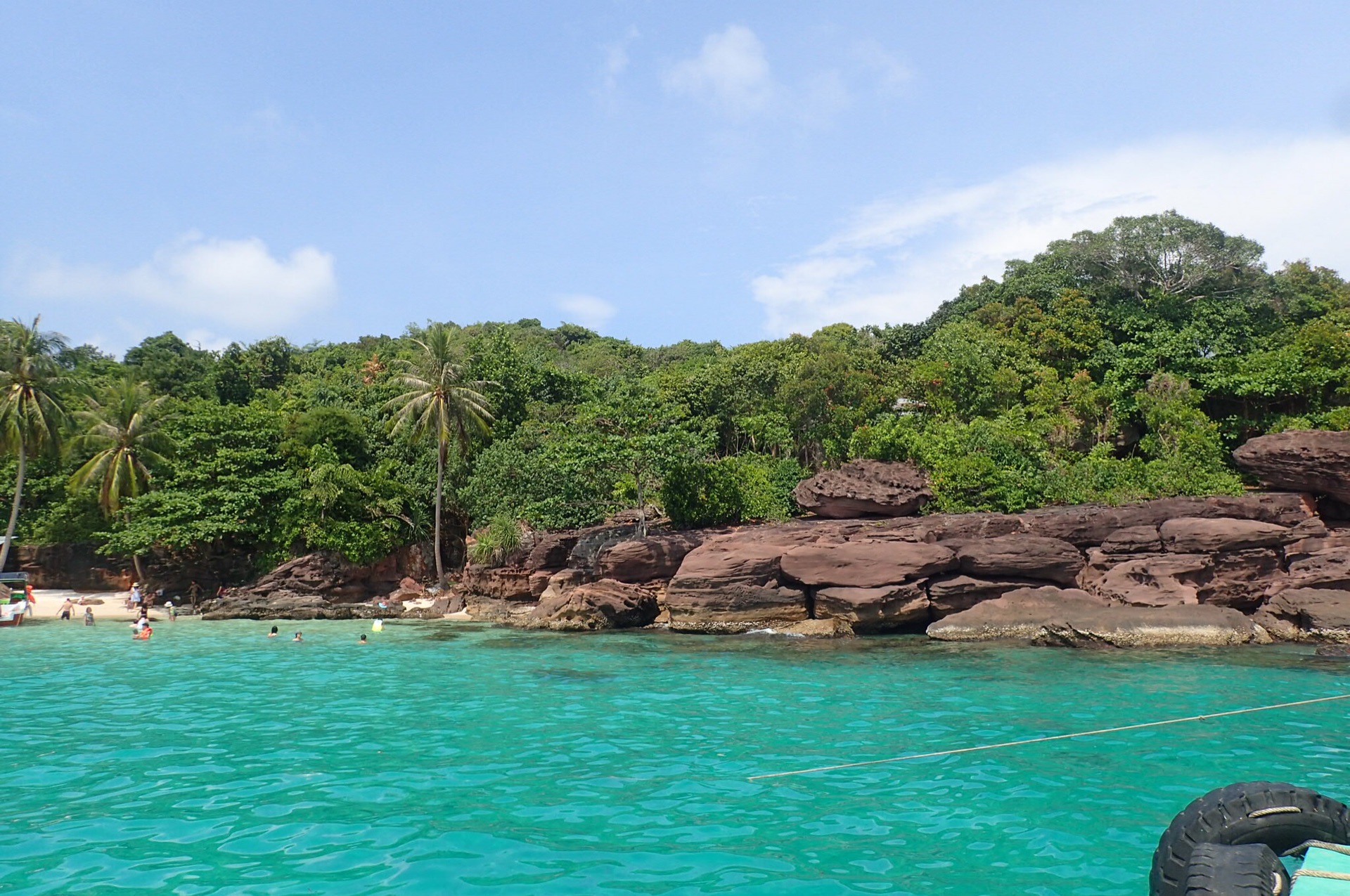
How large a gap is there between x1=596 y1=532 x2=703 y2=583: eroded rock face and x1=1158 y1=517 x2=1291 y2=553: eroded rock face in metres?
14.5

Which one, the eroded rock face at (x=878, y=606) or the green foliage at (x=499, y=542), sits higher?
the green foliage at (x=499, y=542)

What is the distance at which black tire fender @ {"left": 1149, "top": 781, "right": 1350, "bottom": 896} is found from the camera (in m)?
4.68

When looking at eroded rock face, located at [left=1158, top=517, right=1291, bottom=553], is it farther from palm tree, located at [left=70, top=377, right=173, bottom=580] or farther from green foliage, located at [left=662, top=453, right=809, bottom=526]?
palm tree, located at [left=70, top=377, right=173, bottom=580]

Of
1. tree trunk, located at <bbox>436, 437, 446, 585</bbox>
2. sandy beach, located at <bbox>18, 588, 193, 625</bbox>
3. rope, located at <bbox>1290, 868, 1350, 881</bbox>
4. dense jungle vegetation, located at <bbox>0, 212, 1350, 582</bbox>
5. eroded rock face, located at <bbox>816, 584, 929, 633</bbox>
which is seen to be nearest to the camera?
rope, located at <bbox>1290, 868, 1350, 881</bbox>

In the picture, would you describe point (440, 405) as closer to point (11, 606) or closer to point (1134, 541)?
point (11, 606)

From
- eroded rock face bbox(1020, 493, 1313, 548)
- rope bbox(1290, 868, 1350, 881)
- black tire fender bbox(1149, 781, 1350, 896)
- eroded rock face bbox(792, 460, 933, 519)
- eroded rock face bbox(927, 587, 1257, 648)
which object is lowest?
eroded rock face bbox(927, 587, 1257, 648)

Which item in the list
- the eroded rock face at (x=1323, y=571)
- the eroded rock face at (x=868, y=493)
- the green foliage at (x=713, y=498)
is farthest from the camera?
the green foliage at (x=713, y=498)

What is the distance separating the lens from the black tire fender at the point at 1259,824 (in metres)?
4.68

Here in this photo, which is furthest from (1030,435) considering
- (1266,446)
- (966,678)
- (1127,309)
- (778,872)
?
(778,872)

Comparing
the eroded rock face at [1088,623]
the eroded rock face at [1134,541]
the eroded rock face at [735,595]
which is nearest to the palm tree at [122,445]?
the eroded rock face at [735,595]

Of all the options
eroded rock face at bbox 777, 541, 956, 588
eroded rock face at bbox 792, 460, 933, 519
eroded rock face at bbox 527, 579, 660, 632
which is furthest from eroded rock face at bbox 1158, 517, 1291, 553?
eroded rock face at bbox 527, 579, 660, 632

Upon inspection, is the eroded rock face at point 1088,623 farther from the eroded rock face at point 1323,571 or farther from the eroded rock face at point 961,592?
the eroded rock face at point 1323,571

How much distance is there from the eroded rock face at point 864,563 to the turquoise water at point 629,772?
4.84 metres

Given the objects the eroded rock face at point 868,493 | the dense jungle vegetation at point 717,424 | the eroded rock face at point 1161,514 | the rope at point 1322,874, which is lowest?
the rope at point 1322,874
